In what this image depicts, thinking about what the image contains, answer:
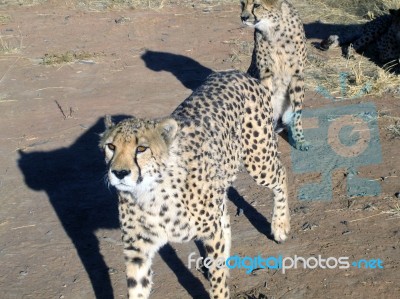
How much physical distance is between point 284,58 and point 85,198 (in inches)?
85.9

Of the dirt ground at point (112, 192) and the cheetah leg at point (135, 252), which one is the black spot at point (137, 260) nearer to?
the cheetah leg at point (135, 252)

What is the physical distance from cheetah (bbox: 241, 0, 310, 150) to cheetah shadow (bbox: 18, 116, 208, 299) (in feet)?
5.24

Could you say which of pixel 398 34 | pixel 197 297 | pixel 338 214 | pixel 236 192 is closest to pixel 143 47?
pixel 398 34

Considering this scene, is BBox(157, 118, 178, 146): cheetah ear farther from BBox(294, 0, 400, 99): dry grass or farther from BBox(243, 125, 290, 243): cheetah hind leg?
BBox(294, 0, 400, 99): dry grass

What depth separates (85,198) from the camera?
5.34m

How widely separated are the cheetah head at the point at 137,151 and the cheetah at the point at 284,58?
2.75m

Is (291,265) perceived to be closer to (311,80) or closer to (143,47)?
(311,80)

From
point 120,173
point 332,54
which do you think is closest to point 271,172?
point 120,173

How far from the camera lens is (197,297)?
4.14 m

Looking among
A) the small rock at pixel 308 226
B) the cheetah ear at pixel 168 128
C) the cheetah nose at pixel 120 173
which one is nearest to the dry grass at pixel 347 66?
the small rock at pixel 308 226

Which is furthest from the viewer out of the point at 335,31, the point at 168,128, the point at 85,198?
the point at 335,31

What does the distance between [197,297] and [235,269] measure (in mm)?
355

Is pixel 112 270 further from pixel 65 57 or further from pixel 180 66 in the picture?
pixel 65 57

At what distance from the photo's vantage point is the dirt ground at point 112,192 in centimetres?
426
